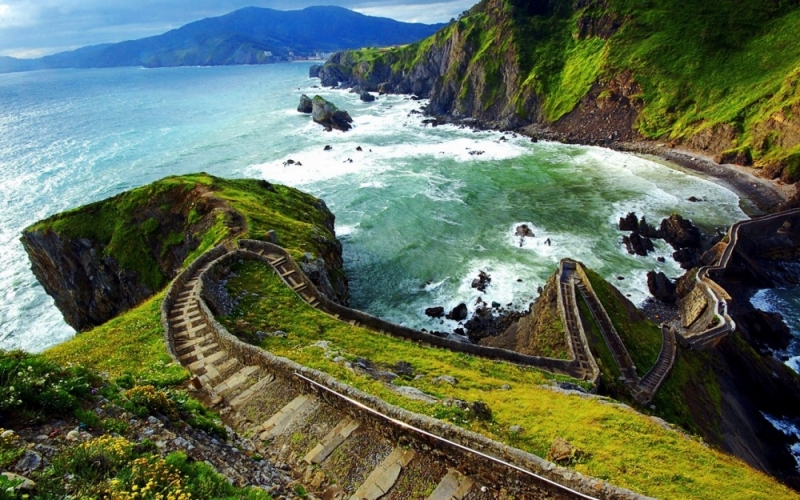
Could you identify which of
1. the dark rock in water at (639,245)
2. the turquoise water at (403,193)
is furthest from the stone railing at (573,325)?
the dark rock in water at (639,245)

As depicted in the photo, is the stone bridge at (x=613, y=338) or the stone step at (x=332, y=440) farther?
the stone bridge at (x=613, y=338)

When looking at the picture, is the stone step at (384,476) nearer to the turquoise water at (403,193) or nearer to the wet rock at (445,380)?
the wet rock at (445,380)

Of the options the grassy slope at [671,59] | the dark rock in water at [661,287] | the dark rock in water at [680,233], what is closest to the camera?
the dark rock in water at [661,287]

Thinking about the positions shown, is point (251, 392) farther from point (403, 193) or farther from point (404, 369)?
point (403, 193)

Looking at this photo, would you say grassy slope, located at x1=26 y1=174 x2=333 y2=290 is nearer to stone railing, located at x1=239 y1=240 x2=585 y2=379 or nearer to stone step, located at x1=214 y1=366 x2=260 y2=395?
stone railing, located at x1=239 y1=240 x2=585 y2=379

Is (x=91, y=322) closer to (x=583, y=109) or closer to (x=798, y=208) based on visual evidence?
(x=798, y=208)

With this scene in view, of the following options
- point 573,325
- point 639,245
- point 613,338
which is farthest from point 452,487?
point 639,245

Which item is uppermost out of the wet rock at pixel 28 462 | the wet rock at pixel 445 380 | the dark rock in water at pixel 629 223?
the wet rock at pixel 28 462
